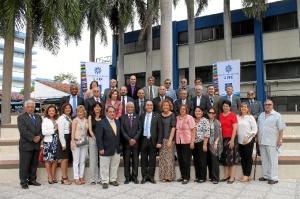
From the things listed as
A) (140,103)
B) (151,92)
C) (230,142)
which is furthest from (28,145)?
(230,142)

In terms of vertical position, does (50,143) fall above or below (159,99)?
below

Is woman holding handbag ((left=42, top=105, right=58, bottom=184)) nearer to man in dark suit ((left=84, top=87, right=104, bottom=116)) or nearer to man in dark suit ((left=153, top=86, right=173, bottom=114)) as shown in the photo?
man in dark suit ((left=84, top=87, right=104, bottom=116))

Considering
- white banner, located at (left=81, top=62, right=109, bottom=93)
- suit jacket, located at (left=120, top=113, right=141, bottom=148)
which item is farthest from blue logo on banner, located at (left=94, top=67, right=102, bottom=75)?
suit jacket, located at (left=120, top=113, right=141, bottom=148)

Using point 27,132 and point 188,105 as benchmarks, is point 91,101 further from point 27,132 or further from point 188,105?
point 188,105

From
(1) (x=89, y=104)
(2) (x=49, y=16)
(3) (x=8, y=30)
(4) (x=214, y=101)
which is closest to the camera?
(1) (x=89, y=104)

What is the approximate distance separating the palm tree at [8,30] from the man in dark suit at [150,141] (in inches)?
267

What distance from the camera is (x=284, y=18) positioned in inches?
806

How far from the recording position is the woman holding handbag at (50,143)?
6402 millimetres

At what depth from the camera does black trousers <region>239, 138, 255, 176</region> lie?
644 centimetres

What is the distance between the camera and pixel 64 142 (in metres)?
6.40

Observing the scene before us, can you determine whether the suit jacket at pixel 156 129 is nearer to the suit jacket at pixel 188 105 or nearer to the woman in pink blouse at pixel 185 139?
the woman in pink blouse at pixel 185 139

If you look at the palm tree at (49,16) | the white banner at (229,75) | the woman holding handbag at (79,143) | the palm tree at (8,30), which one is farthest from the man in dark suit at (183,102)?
the palm tree at (8,30)

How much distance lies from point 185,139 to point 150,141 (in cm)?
77

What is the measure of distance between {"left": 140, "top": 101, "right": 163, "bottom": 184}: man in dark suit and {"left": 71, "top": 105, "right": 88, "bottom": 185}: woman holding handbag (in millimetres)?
1285
